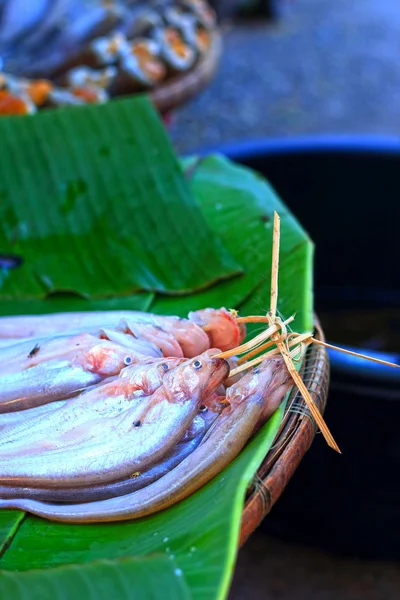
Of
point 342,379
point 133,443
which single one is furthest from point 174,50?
point 133,443

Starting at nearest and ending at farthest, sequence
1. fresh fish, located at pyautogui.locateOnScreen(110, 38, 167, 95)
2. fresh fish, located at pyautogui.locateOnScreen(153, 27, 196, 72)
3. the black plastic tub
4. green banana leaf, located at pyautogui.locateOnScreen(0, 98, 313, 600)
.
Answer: green banana leaf, located at pyautogui.locateOnScreen(0, 98, 313, 600) < the black plastic tub < fresh fish, located at pyautogui.locateOnScreen(110, 38, 167, 95) < fresh fish, located at pyautogui.locateOnScreen(153, 27, 196, 72)

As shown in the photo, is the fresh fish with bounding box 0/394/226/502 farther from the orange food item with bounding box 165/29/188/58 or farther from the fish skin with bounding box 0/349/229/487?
the orange food item with bounding box 165/29/188/58

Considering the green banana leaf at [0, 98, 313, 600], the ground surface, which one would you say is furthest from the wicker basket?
the ground surface

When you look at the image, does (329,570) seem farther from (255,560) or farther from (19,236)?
(19,236)

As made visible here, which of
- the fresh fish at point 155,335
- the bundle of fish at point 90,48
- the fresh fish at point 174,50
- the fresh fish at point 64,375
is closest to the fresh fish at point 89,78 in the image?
the bundle of fish at point 90,48

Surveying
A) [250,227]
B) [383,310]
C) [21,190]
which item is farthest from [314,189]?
[21,190]

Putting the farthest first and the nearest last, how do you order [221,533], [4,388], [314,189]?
[314,189]
[4,388]
[221,533]
